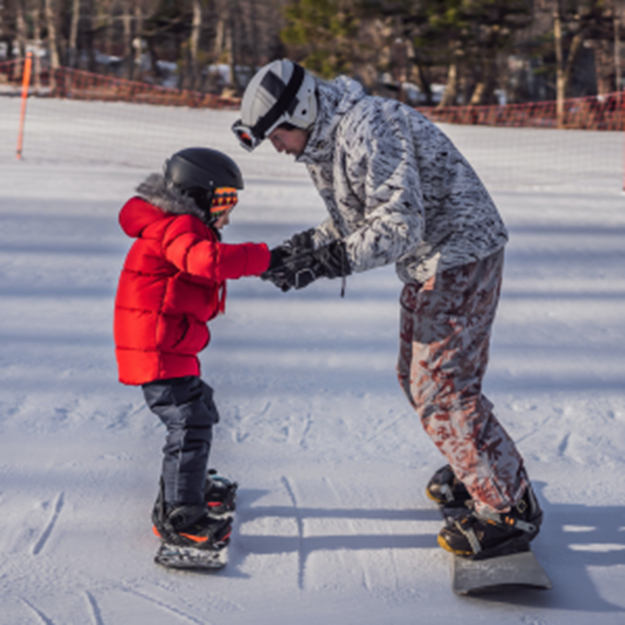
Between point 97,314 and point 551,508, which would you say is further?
point 97,314

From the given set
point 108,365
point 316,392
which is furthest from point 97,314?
point 316,392

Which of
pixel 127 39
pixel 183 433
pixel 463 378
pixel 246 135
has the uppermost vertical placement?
pixel 127 39

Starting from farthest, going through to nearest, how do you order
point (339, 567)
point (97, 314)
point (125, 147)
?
point (125, 147) → point (97, 314) → point (339, 567)

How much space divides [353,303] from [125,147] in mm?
8781

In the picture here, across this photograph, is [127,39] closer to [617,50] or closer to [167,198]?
[617,50]

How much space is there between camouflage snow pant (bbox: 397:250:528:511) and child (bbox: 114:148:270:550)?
575mm

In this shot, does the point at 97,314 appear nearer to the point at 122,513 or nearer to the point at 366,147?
the point at 122,513

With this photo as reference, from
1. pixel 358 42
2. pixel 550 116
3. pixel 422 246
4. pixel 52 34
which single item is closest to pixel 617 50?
pixel 550 116

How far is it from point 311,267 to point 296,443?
51.7 inches

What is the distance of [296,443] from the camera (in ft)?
10.5

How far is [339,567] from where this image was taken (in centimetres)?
232

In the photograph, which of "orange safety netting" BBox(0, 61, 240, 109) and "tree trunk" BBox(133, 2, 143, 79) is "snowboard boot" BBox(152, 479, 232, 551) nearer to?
"orange safety netting" BBox(0, 61, 240, 109)

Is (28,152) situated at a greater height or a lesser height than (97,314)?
greater

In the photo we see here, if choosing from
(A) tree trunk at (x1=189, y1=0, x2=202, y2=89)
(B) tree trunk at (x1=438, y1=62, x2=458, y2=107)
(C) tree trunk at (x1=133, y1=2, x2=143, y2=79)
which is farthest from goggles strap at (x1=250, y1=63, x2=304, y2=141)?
A: (C) tree trunk at (x1=133, y1=2, x2=143, y2=79)
